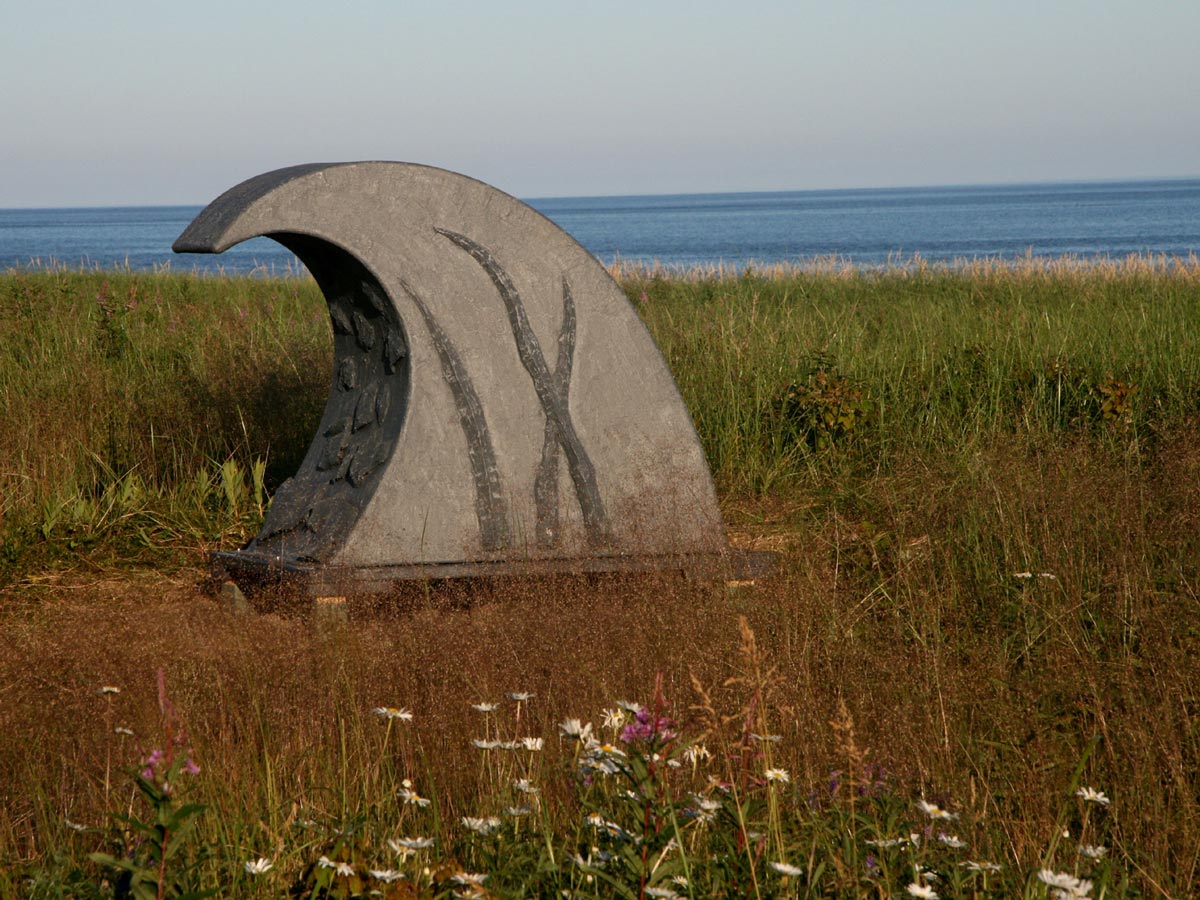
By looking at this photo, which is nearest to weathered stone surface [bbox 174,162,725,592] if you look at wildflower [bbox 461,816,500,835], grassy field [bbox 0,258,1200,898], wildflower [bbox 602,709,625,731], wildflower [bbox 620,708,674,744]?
grassy field [bbox 0,258,1200,898]

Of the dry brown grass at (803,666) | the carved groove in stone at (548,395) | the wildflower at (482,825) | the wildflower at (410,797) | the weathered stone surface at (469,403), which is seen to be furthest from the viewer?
the carved groove in stone at (548,395)

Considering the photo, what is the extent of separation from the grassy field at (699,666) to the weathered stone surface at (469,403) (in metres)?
0.31

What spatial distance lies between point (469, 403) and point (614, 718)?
219 centimetres

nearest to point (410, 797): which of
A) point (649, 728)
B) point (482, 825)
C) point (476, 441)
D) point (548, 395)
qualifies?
point (482, 825)

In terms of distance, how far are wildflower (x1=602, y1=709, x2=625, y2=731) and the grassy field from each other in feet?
0.19

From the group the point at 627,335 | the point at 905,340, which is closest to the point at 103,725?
the point at 627,335

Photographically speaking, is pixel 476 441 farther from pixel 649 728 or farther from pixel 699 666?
pixel 649 728

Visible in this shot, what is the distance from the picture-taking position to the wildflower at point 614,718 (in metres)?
2.87

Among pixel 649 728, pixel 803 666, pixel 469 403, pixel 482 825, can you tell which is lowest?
pixel 803 666

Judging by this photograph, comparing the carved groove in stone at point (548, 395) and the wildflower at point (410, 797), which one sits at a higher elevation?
the carved groove in stone at point (548, 395)

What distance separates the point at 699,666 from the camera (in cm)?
341

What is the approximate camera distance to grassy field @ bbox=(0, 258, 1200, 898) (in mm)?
2229

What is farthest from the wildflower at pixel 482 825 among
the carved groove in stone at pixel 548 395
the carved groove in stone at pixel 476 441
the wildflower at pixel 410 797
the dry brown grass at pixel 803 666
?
the carved groove in stone at pixel 548 395

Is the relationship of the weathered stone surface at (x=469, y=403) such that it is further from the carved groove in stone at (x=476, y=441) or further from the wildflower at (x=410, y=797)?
the wildflower at (x=410, y=797)
